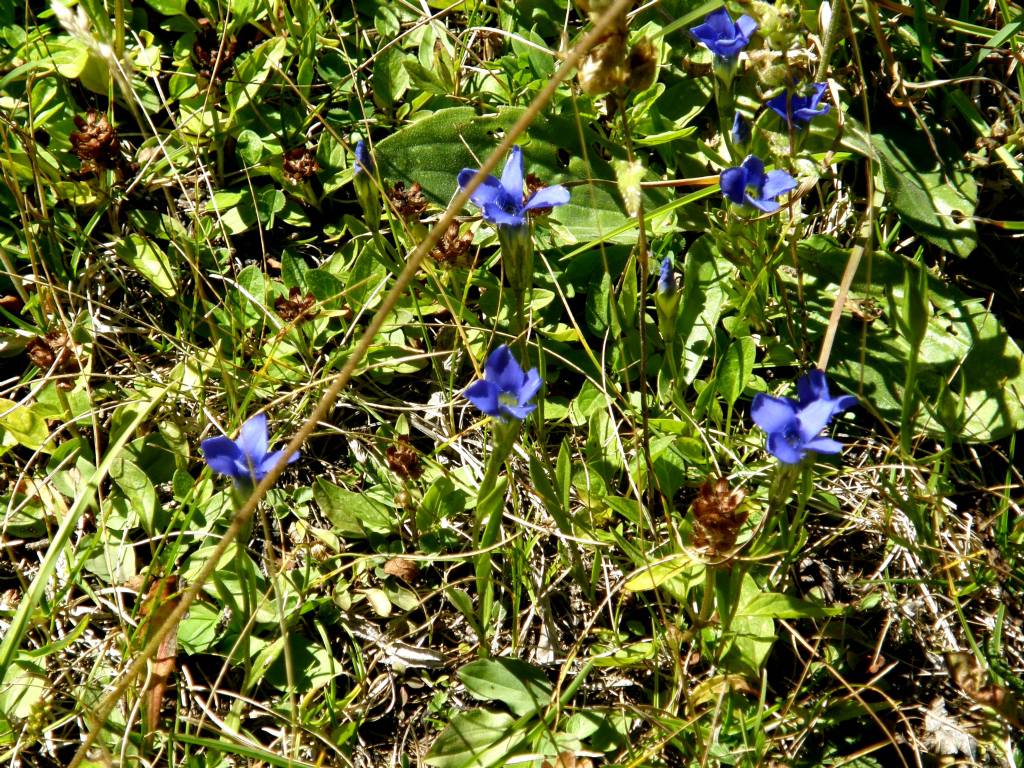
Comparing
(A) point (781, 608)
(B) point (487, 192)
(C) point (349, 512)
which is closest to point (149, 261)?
(C) point (349, 512)

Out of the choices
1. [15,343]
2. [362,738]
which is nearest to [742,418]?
[362,738]

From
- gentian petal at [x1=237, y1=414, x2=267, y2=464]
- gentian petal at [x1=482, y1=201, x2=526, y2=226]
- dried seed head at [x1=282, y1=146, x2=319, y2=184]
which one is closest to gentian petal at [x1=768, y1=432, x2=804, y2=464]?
gentian petal at [x1=482, y1=201, x2=526, y2=226]

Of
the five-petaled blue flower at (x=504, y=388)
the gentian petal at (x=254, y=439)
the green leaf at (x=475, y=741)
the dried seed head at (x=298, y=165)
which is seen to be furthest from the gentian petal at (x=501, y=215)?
the green leaf at (x=475, y=741)

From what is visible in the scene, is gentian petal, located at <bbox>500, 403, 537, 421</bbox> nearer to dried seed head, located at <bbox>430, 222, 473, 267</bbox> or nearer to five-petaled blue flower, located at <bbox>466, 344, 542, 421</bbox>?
five-petaled blue flower, located at <bbox>466, 344, 542, 421</bbox>

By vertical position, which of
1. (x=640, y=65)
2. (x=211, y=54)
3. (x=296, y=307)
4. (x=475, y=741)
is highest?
(x=640, y=65)

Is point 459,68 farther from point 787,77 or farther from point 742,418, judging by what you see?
point 742,418

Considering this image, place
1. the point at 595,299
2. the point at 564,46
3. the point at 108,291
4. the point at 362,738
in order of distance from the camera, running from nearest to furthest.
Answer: the point at 362,738
the point at 564,46
the point at 595,299
the point at 108,291

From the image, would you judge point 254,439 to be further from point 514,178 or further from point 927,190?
point 927,190
